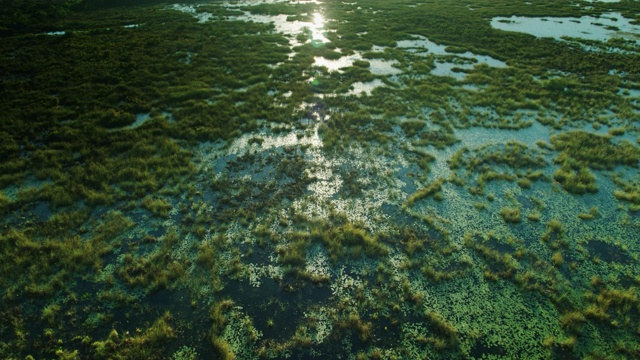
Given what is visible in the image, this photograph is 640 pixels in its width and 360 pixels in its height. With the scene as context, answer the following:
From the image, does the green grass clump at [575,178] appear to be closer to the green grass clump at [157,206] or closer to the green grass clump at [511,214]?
the green grass clump at [511,214]

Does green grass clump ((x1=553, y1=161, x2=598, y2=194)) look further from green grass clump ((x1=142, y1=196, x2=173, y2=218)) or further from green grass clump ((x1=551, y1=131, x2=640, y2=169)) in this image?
green grass clump ((x1=142, y1=196, x2=173, y2=218))

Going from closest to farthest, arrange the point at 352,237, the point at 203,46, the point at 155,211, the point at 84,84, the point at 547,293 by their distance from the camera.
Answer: the point at 547,293 < the point at 352,237 < the point at 155,211 < the point at 84,84 < the point at 203,46

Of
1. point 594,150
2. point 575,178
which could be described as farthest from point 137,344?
point 594,150

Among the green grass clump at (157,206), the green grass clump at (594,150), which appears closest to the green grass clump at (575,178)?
the green grass clump at (594,150)

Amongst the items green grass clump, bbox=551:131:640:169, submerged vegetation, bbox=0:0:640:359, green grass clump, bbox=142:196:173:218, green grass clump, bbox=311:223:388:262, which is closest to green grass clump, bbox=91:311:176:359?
submerged vegetation, bbox=0:0:640:359

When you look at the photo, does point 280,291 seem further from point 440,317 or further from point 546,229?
point 546,229

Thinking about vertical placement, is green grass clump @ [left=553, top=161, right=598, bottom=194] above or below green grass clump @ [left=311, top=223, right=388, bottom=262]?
above


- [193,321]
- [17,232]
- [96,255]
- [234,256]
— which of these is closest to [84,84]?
[17,232]

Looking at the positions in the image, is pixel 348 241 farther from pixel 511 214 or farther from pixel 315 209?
pixel 511 214
